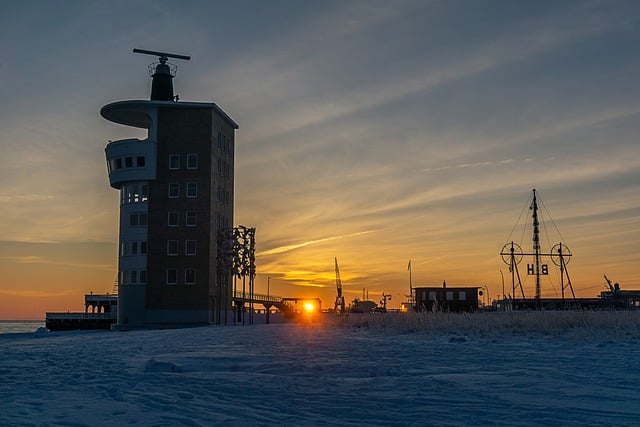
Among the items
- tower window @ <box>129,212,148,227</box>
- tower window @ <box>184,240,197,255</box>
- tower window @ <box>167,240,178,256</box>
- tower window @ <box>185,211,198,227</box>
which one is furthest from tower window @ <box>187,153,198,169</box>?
tower window @ <box>167,240,178,256</box>

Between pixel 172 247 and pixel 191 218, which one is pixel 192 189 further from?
pixel 172 247

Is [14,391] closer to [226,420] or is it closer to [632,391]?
[226,420]

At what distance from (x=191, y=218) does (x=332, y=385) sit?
6982 cm

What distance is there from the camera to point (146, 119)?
288ft

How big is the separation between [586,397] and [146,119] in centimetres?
8161

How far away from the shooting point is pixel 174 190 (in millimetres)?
82125

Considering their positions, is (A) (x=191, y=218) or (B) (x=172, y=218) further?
(B) (x=172, y=218)

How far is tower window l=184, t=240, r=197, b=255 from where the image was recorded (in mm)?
81250

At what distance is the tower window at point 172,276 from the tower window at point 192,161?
39.9 feet

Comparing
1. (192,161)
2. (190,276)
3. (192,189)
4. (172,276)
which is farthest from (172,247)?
(192,161)

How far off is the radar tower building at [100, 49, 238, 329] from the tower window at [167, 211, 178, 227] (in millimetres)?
117

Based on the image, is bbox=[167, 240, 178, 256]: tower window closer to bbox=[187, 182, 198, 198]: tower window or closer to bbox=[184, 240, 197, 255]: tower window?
bbox=[184, 240, 197, 255]: tower window

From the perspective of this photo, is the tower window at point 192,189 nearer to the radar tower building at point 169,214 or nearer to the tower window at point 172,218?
the radar tower building at point 169,214

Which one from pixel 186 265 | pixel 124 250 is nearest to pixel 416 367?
pixel 186 265
